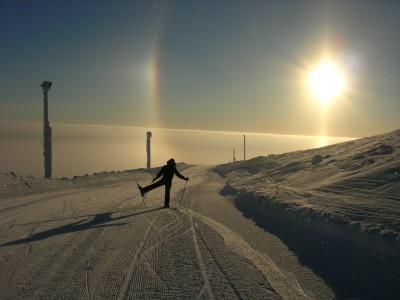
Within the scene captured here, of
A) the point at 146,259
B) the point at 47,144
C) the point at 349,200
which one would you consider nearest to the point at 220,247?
the point at 146,259

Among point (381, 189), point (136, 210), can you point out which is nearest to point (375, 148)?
point (381, 189)

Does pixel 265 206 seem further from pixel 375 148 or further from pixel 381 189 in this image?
pixel 375 148

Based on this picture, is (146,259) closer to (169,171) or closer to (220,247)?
(220,247)

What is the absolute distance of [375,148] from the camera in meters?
17.7

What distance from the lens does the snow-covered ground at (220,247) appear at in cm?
552

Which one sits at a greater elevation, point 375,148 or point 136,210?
point 375,148

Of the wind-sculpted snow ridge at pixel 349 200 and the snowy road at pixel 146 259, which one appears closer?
the snowy road at pixel 146 259

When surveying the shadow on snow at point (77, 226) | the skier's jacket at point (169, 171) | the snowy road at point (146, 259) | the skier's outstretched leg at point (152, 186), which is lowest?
the shadow on snow at point (77, 226)

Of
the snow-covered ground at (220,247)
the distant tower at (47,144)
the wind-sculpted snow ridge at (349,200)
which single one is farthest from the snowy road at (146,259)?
the distant tower at (47,144)

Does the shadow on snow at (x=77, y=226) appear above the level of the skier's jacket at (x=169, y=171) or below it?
below

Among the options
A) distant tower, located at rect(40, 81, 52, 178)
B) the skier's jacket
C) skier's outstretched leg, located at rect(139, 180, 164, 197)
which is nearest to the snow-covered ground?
skier's outstretched leg, located at rect(139, 180, 164, 197)

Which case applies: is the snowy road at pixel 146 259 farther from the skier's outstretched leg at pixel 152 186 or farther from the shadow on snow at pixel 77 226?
the skier's outstretched leg at pixel 152 186

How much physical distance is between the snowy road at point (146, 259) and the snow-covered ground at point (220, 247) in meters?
0.02

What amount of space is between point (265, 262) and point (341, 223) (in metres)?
2.49
